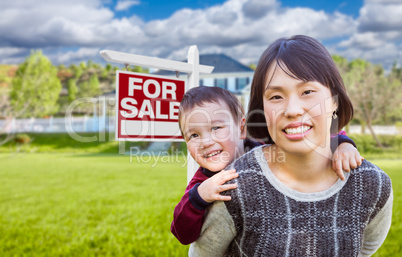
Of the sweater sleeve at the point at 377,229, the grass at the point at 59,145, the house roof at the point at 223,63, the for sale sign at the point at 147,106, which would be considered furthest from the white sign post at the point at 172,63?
the house roof at the point at 223,63

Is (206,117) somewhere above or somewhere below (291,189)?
above

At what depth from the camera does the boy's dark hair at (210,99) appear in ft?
5.51

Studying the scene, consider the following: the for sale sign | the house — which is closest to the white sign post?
the for sale sign

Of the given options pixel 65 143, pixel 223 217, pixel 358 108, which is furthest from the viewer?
pixel 65 143

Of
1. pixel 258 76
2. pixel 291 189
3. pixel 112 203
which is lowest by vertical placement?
pixel 112 203

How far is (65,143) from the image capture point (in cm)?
2238

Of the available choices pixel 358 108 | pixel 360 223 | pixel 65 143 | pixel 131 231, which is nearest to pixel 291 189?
pixel 360 223

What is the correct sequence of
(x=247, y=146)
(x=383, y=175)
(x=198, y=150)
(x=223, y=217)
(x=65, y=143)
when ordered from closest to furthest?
(x=223, y=217)
(x=383, y=175)
(x=198, y=150)
(x=247, y=146)
(x=65, y=143)

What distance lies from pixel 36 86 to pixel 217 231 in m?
25.8

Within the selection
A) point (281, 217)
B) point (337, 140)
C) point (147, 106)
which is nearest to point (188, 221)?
point (281, 217)

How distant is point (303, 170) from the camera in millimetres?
1423

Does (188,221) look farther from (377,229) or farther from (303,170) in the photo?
(377,229)

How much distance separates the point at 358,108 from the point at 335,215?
65.3 ft

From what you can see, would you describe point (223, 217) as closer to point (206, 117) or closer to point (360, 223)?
point (206, 117)
